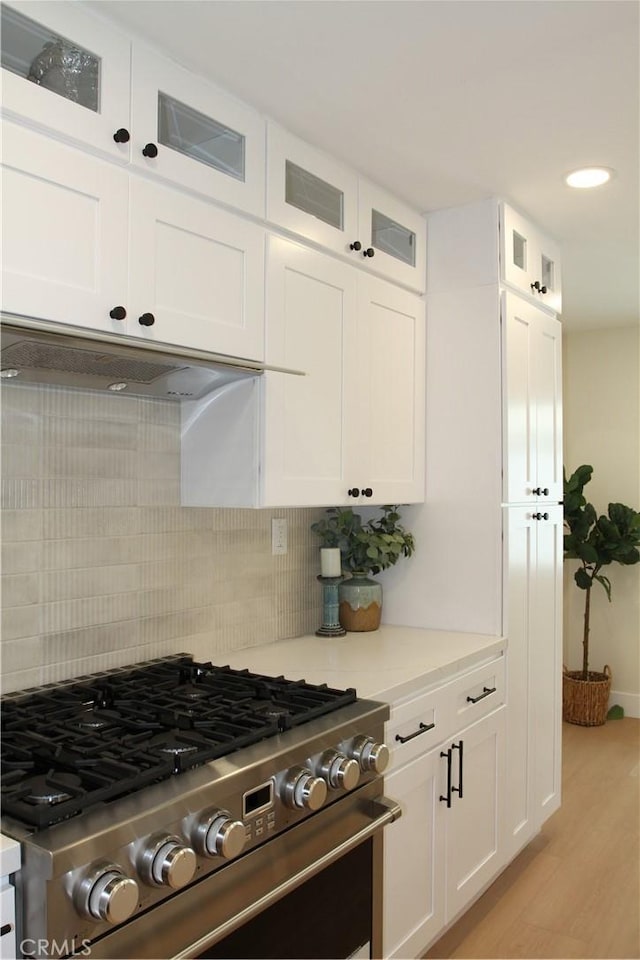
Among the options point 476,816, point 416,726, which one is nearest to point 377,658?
point 416,726

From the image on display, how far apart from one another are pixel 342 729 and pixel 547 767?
5.69ft

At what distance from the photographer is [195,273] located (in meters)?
1.88

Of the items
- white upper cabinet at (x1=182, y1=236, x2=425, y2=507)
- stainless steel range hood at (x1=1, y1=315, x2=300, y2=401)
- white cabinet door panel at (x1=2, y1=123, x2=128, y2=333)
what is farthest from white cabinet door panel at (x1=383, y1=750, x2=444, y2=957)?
white cabinet door panel at (x1=2, y1=123, x2=128, y2=333)

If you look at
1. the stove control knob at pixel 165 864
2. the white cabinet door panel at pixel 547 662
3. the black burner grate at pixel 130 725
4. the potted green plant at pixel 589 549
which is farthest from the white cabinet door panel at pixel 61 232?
the potted green plant at pixel 589 549

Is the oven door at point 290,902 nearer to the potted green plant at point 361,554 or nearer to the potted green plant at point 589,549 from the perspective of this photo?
the potted green plant at point 361,554

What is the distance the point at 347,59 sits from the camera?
1.85 m

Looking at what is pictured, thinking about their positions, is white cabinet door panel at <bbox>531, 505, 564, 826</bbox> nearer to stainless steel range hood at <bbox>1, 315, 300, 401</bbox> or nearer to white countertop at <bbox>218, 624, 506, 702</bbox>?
white countertop at <bbox>218, 624, 506, 702</bbox>

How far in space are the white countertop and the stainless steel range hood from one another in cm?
86

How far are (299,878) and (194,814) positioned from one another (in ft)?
1.25

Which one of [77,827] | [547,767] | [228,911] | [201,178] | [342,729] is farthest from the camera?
[547,767]

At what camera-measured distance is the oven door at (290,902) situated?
52.2 inches

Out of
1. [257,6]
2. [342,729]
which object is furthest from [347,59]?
[342,729]

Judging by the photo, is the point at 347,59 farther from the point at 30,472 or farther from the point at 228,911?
the point at 228,911

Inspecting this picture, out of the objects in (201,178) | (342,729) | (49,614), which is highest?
(201,178)
